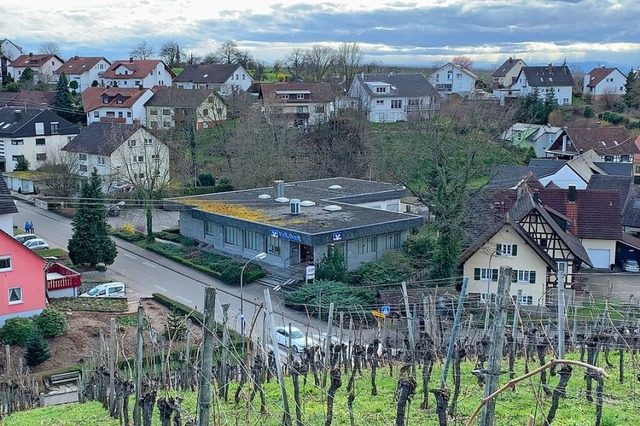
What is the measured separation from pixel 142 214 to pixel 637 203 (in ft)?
88.2

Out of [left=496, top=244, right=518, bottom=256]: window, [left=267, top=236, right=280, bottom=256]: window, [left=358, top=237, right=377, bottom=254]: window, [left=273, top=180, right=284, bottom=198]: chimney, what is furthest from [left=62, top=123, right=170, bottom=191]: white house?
[left=496, top=244, right=518, bottom=256]: window

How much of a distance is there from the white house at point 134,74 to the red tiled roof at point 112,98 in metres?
10.7

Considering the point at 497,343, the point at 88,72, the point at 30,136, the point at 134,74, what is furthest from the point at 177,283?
the point at 88,72

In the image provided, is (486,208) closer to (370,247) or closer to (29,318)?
(370,247)

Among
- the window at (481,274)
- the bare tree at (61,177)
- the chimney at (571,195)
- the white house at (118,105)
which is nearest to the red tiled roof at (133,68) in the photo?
the white house at (118,105)

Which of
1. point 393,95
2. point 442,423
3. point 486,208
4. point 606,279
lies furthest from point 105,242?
point 393,95

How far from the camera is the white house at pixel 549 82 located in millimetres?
82562

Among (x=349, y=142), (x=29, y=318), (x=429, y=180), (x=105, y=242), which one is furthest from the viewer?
(x=349, y=142)

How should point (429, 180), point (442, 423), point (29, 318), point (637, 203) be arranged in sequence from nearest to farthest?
point (442, 423) < point (29, 318) < point (429, 180) < point (637, 203)

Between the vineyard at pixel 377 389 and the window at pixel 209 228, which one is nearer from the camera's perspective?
the vineyard at pixel 377 389

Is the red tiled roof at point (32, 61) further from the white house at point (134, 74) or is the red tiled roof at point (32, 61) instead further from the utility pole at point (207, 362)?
the utility pole at point (207, 362)

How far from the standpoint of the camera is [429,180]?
34.7 meters

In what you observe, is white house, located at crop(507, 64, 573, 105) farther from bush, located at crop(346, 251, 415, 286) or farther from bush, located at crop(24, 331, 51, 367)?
bush, located at crop(24, 331, 51, 367)

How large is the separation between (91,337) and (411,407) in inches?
561
